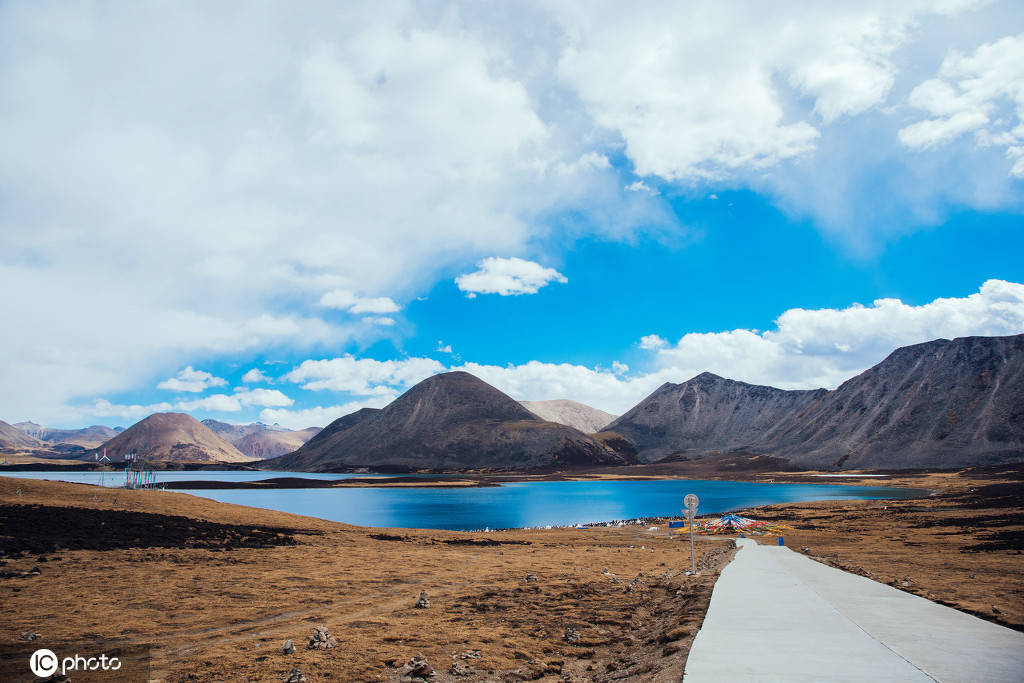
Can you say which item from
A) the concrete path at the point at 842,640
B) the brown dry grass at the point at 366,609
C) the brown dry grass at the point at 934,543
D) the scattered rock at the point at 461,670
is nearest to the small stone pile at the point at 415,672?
the brown dry grass at the point at 366,609

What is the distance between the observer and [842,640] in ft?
41.3

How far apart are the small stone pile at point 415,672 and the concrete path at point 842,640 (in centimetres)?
708

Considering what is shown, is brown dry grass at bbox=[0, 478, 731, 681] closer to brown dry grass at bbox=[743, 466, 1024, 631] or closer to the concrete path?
the concrete path

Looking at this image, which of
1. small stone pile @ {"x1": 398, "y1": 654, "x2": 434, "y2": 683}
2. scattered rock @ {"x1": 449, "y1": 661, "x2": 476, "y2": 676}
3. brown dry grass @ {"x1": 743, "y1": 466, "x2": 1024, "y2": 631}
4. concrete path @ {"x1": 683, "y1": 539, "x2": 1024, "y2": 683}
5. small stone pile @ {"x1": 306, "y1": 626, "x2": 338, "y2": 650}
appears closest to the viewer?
concrete path @ {"x1": 683, "y1": 539, "x2": 1024, "y2": 683}

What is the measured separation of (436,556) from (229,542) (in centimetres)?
1523

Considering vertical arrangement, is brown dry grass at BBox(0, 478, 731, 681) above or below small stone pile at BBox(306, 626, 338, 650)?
below

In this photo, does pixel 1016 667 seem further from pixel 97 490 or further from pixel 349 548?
pixel 97 490

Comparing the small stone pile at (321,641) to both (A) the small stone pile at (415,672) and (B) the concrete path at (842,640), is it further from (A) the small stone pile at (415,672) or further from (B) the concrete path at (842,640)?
(B) the concrete path at (842,640)

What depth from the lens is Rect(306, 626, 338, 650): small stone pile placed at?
1656 cm

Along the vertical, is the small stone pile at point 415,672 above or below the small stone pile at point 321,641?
above

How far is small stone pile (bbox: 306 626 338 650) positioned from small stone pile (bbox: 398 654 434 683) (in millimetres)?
3442

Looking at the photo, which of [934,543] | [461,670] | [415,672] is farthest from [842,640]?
[934,543]

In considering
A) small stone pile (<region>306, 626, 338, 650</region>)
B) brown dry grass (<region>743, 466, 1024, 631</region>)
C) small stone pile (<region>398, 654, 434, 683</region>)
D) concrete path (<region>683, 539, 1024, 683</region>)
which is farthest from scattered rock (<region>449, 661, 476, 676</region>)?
brown dry grass (<region>743, 466, 1024, 631</region>)

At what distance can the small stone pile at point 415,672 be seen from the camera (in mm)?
13970
